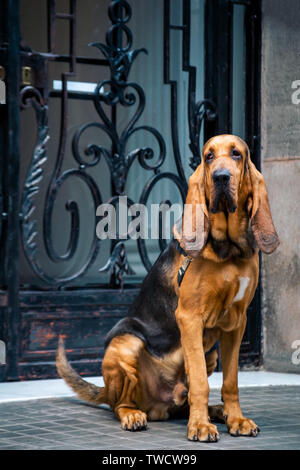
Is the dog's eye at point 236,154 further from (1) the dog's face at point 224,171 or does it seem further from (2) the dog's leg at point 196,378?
(2) the dog's leg at point 196,378

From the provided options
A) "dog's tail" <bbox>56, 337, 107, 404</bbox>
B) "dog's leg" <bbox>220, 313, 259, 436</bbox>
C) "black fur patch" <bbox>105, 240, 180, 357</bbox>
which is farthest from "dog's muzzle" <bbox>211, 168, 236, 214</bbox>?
"dog's tail" <bbox>56, 337, 107, 404</bbox>

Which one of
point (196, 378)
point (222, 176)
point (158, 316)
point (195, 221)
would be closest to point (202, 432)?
point (196, 378)

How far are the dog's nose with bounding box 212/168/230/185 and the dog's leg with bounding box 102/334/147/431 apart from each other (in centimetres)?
122

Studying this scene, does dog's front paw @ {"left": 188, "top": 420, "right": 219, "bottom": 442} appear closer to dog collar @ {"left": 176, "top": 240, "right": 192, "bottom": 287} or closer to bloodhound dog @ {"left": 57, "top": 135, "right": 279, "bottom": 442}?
bloodhound dog @ {"left": 57, "top": 135, "right": 279, "bottom": 442}

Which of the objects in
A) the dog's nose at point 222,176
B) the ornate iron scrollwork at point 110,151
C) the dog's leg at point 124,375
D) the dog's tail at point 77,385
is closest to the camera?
the dog's nose at point 222,176

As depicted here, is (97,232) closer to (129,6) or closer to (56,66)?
(56,66)

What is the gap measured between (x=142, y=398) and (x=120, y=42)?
348 cm

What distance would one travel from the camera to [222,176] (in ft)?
16.3

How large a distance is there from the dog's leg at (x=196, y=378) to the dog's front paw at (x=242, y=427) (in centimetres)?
20

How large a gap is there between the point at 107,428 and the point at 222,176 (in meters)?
1.72

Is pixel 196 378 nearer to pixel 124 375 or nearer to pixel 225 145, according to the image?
pixel 124 375

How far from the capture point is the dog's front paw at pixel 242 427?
17.1ft

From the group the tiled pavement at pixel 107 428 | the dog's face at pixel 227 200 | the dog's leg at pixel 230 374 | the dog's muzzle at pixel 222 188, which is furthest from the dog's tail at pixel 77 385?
the dog's muzzle at pixel 222 188
